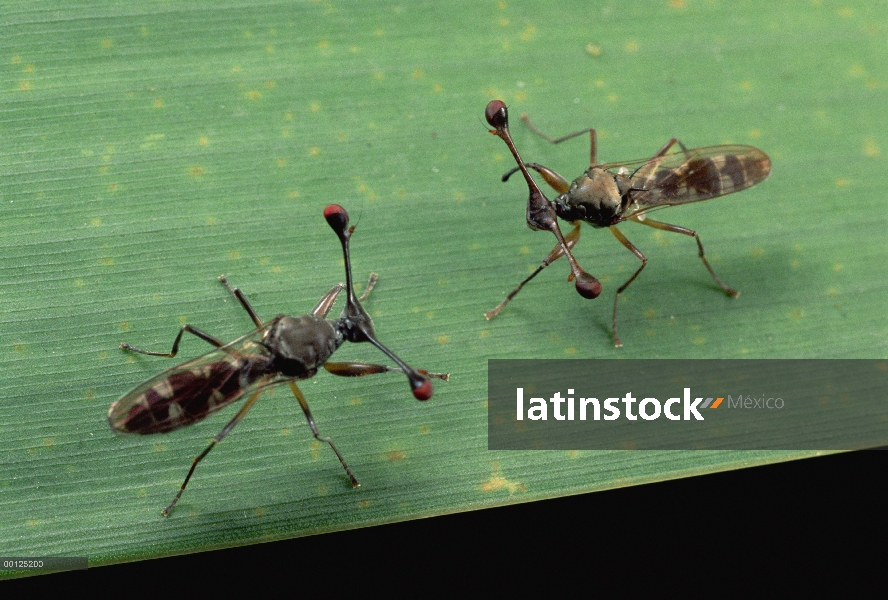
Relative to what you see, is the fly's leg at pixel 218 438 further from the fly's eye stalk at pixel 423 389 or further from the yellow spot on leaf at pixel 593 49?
the yellow spot on leaf at pixel 593 49

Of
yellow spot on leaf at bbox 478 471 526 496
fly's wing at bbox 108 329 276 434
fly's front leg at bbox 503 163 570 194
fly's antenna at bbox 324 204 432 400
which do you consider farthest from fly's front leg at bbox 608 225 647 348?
fly's wing at bbox 108 329 276 434

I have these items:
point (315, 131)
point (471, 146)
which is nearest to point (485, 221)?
point (471, 146)

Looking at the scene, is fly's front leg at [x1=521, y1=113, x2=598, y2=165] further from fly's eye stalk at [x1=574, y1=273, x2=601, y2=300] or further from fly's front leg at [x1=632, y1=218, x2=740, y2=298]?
fly's eye stalk at [x1=574, y1=273, x2=601, y2=300]

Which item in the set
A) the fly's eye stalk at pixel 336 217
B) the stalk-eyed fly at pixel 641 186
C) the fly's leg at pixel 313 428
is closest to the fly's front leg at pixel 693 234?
the stalk-eyed fly at pixel 641 186

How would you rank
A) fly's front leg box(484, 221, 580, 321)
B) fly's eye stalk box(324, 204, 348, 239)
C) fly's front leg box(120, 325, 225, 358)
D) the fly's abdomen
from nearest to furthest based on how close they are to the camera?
the fly's abdomen < fly's eye stalk box(324, 204, 348, 239) < fly's front leg box(120, 325, 225, 358) < fly's front leg box(484, 221, 580, 321)

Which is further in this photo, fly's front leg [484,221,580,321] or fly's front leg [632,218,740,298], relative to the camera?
fly's front leg [632,218,740,298]

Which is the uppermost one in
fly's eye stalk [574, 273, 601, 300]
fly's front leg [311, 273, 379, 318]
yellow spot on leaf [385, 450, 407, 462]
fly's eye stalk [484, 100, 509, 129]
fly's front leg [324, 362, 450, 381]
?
fly's eye stalk [484, 100, 509, 129]

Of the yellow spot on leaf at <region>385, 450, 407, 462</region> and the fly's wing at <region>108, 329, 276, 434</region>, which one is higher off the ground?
the fly's wing at <region>108, 329, 276, 434</region>
